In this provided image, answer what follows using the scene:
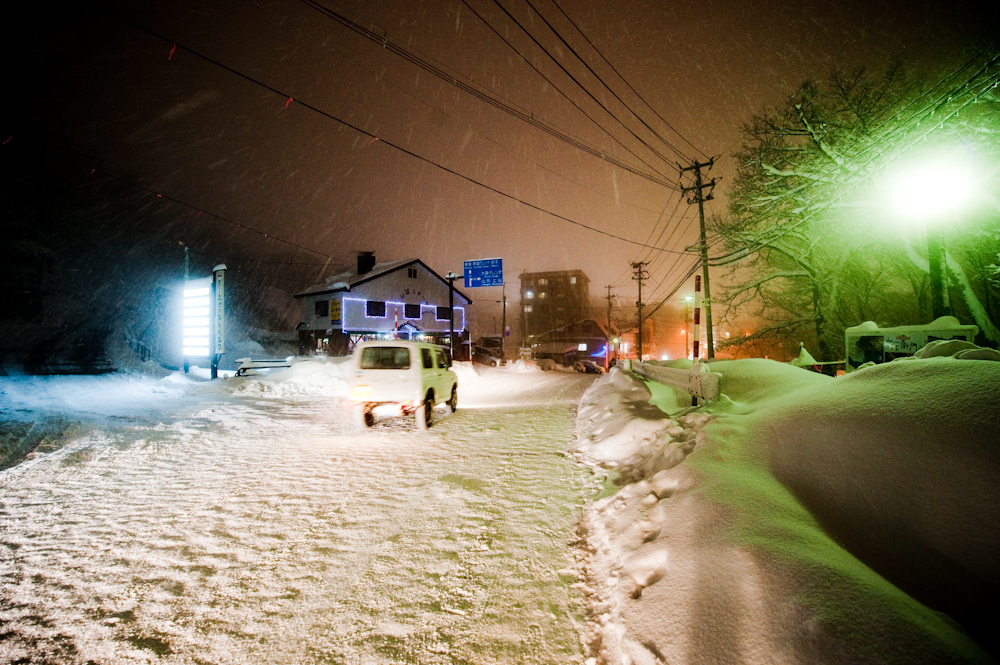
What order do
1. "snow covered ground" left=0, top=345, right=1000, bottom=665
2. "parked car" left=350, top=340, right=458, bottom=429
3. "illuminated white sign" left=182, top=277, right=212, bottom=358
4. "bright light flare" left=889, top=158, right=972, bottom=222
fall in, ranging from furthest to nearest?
"illuminated white sign" left=182, top=277, right=212, bottom=358 → "bright light flare" left=889, top=158, right=972, bottom=222 → "parked car" left=350, top=340, right=458, bottom=429 → "snow covered ground" left=0, top=345, right=1000, bottom=665

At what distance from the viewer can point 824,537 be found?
103 inches

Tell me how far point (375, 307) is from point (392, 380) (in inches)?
1095

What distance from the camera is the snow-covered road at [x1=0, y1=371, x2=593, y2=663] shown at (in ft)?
8.31

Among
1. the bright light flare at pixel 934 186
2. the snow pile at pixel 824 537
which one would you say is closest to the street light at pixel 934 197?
the bright light flare at pixel 934 186

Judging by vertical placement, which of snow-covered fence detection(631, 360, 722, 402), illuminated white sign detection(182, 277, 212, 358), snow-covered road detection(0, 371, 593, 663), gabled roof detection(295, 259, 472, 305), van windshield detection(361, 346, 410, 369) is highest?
gabled roof detection(295, 259, 472, 305)

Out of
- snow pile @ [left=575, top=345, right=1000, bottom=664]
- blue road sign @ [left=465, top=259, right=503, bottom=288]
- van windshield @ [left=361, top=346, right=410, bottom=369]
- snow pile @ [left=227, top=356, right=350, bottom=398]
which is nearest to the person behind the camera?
snow pile @ [left=575, top=345, right=1000, bottom=664]

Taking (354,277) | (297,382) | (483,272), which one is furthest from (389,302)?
(297,382)

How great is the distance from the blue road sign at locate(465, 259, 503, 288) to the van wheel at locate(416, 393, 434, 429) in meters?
16.8

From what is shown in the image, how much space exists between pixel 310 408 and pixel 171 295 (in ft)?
82.5

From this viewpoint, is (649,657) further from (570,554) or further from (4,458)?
(4,458)

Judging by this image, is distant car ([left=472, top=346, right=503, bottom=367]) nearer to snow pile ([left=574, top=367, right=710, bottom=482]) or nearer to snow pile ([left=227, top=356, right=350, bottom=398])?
snow pile ([left=227, top=356, right=350, bottom=398])

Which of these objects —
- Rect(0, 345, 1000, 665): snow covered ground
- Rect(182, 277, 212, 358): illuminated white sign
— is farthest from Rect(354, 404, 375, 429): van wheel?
Rect(182, 277, 212, 358): illuminated white sign

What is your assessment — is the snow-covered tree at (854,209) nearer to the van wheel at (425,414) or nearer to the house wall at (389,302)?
the van wheel at (425,414)

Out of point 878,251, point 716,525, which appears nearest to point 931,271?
point 878,251
